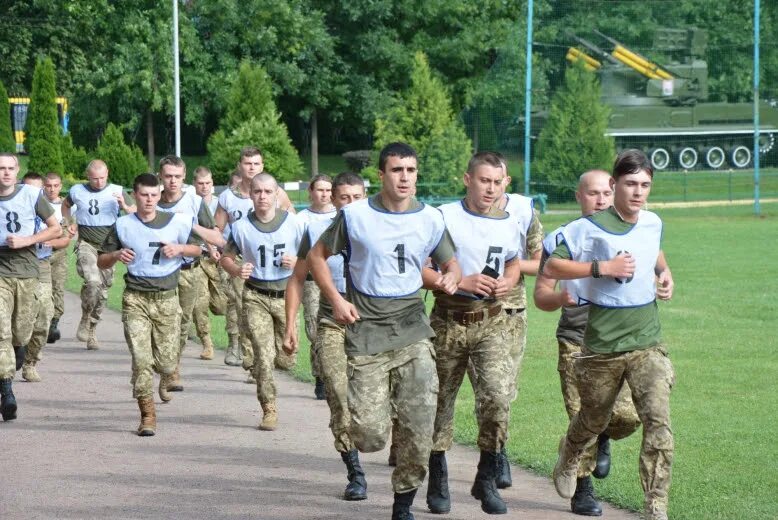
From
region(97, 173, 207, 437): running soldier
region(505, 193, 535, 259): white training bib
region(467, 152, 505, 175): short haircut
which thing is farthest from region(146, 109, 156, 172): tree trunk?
region(467, 152, 505, 175): short haircut

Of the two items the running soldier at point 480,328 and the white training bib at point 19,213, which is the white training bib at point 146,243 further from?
the running soldier at point 480,328

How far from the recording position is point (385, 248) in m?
7.78

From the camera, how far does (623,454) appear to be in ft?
32.8

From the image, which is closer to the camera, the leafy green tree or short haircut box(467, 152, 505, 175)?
short haircut box(467, 152, 505, 175)

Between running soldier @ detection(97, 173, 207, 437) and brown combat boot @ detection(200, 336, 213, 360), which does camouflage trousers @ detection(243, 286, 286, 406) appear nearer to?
running soldier @ detection(97, 173, 207, 437)

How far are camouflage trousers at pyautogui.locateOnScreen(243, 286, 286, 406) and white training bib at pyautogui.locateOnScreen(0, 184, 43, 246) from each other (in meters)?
2.12

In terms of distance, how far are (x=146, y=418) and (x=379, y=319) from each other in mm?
3856

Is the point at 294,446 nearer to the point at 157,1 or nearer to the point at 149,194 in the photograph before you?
the point at 149,194

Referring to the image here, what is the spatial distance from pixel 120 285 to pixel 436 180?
18.5 meters

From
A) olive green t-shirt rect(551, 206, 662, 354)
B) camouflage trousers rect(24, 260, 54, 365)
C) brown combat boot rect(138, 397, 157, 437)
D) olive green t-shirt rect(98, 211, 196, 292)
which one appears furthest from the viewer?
camouflage trousers rect(24, 260, 54, 365)

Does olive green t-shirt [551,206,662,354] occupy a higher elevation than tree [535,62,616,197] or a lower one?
lower

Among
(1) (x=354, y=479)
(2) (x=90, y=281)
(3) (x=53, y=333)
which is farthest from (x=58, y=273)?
(1) (x=354, y=479)

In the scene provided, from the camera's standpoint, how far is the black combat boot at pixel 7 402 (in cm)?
1176

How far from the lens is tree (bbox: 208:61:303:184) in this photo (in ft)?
158
